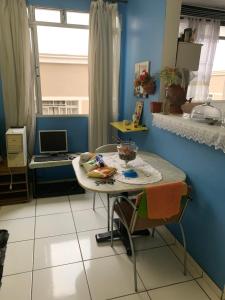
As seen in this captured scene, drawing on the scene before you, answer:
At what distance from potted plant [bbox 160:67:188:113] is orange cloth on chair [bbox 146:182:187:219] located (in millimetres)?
912

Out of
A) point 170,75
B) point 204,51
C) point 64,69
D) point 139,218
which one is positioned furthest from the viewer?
point 64,69

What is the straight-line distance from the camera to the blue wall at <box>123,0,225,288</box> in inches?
61.1

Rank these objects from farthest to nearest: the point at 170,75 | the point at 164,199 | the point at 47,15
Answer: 1. the point at 47,15
2. the point at 170,75
3. the point at 164,199

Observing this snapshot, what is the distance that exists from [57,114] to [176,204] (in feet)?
7.18

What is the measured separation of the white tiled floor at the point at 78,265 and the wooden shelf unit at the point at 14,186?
24 cm

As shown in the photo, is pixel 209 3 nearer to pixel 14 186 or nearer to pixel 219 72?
pixel 219 72

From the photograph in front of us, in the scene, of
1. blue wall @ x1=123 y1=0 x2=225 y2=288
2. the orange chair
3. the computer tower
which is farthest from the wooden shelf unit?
blue wall @ x1=123 y1=0 x2=225 y2=288

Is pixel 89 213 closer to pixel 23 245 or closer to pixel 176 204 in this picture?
pixel 23 245

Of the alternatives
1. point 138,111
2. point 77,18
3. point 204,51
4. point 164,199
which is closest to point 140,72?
point 138,111

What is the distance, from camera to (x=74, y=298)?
5.12 ft

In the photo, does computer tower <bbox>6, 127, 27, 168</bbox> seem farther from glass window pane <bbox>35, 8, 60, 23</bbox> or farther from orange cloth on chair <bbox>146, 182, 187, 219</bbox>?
orange cloth on chair <bbox>146, 182, 187, 219</bbox>

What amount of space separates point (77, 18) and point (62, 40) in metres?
0.34

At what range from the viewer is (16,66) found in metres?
2.74

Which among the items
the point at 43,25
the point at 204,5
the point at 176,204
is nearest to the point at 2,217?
the point at 176,204
